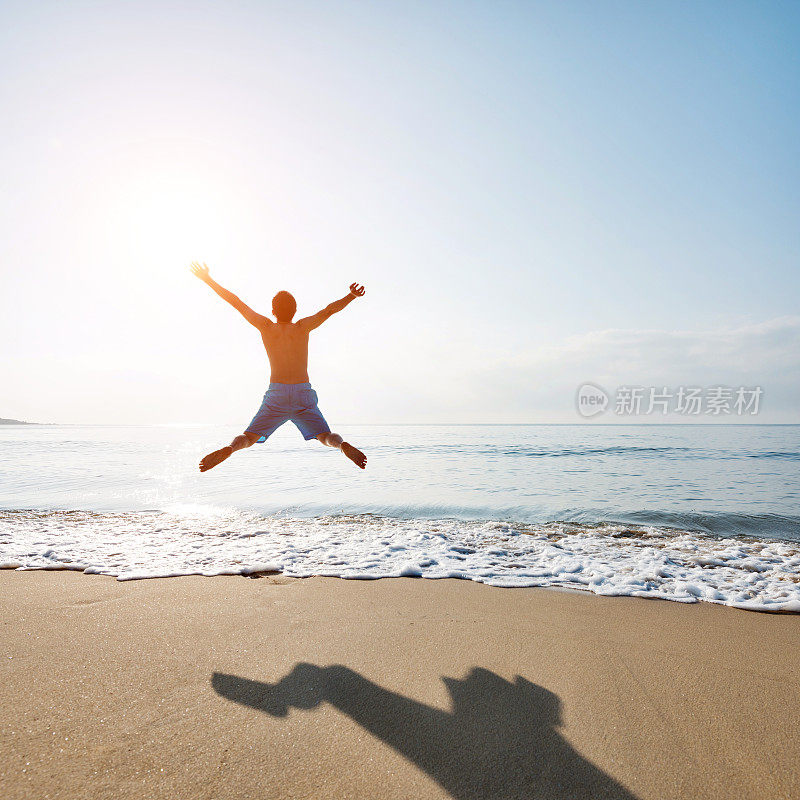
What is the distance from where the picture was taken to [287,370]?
20.5 ft

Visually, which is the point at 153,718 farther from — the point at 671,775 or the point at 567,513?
the point at 567,513

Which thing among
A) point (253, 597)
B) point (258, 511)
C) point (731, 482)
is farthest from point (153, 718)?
point (731, 482)

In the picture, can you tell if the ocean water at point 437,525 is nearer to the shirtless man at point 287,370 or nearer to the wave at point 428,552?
the wave at point 428,552

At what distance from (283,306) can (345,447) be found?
6.36 feet

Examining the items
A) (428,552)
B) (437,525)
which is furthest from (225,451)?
(437,525)

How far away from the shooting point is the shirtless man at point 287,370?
6.12 m

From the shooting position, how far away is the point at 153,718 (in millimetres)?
2654

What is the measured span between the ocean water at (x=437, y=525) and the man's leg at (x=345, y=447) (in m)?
1.29

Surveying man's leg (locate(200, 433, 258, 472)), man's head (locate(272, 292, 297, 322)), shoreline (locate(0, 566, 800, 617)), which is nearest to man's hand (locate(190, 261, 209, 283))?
man's head (locate(272, 292, 297, 322))

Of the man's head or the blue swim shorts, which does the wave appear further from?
the man's head

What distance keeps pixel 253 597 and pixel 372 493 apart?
8.25 m

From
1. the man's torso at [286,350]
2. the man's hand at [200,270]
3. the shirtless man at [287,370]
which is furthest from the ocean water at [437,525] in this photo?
the man's hand at [200,270]

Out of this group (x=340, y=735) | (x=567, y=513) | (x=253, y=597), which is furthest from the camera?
(x=567, y=513)

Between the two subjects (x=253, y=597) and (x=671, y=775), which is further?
(x=253, y=597)
